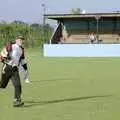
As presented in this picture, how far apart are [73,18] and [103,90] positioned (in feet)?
133

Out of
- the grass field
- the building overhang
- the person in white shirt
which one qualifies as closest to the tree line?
the building overhang

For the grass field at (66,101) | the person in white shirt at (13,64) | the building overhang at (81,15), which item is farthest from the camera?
the building overhang at (81,15)

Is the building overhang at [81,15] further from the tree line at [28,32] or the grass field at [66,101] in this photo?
the grass field at [66,101]

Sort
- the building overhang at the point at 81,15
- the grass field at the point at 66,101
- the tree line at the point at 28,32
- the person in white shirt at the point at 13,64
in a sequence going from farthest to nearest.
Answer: the tree line at the point at 28,32 < the building overhang at the point at 81,15 < the person in white shirt at the point at 13,64 < the grass field at the point at 66,101

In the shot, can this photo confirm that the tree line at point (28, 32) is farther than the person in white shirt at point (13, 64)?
Yes

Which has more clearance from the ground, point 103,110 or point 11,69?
point 11,69

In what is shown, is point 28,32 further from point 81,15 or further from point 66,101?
point 66,101

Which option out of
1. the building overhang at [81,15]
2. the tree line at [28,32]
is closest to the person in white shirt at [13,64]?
the building overhang at [81,15]

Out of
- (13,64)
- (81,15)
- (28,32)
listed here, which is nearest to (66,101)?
(13,64)

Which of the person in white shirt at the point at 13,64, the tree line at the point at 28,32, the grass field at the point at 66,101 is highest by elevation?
the person in white shirt at the point at 13,64

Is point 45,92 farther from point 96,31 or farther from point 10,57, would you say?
point 96,31

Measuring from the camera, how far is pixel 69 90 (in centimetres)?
1762

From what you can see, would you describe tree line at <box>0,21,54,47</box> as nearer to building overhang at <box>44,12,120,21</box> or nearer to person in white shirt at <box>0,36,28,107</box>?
building overhang at <box>44,12,120,21</box>

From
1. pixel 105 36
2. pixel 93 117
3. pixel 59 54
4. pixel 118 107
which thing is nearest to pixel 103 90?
pixel 118 107
